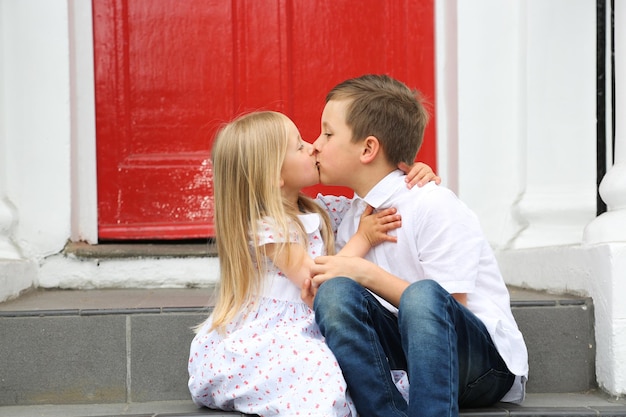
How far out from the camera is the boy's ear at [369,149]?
2.19 meters

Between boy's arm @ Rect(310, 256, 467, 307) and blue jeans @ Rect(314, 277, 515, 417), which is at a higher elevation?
boy's arm @ Rect(310, 256, 467, 307)

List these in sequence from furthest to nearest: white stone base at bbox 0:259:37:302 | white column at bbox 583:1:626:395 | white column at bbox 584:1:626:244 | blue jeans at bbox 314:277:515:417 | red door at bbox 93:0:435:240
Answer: red door at bbox 93:0:435:240 → white stone base at bbox 0:259:37:302 → white column at bbox 584:1:626:244 → white column at bbox 583:1:626:395 → blue jeans at bbox 314:277:515:417

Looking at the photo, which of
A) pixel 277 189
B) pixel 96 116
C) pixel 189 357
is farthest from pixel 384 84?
pixel 96 116

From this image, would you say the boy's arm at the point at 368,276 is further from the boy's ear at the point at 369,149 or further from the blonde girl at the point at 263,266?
the boy's ear at the point at 369,149

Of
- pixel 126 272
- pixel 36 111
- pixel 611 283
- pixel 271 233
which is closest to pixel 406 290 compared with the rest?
pixel 271 233

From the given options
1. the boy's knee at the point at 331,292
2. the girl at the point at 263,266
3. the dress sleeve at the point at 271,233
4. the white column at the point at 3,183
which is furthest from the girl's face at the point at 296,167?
the white column at the point at 3,183

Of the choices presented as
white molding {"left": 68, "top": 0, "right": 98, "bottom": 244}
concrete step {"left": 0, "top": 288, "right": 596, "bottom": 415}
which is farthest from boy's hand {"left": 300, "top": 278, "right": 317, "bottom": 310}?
white molding {"left": 68, "top": 0, "right": 98, "bottom": 244}

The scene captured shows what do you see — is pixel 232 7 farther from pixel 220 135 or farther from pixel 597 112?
pixel 597 112

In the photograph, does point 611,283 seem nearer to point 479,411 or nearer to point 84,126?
point 479,411

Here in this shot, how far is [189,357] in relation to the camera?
223cm

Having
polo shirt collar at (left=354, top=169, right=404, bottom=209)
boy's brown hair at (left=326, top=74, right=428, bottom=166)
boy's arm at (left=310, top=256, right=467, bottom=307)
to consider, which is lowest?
boy's arm at (left=310, top=256, right=467, bottom=307)

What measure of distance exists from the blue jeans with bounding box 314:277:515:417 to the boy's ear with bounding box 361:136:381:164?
381mm

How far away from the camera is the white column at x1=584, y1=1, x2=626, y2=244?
2.34m

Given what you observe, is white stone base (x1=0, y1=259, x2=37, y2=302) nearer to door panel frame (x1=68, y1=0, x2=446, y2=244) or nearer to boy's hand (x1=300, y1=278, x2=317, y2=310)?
door panel frame (x1=68, y1=0, x2=446, y2=244)
